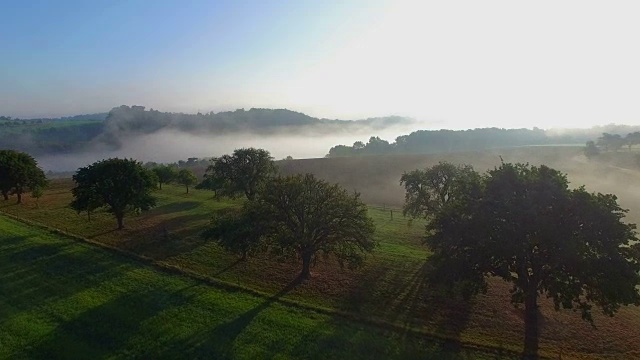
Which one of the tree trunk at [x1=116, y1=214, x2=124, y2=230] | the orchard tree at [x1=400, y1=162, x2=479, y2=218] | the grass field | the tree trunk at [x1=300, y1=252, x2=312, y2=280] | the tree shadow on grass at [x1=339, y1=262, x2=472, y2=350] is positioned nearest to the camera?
the grass field

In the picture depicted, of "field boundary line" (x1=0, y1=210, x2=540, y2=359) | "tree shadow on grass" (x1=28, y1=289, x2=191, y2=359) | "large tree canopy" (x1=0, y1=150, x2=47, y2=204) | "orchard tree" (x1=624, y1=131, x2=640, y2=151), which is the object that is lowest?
"tree shadow on grass" (x1=28, y1=289, x2=191, y2=359)

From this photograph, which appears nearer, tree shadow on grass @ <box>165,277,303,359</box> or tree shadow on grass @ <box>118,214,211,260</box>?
tree shadow on grass @ <box>165,277,303,359</box>

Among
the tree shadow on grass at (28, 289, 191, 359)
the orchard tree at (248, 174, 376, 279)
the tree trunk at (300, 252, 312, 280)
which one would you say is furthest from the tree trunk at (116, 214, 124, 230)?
the tree trunk at (300, 252, 312, 280)

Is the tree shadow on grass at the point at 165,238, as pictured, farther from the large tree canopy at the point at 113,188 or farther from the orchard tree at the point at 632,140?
the orchard tree at the point at 632,140

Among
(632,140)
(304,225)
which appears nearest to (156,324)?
(304,225)

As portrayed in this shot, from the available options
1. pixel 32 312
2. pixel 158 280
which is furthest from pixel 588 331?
pixel 32 312

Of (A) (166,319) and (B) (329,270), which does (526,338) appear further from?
(A) (166,319)

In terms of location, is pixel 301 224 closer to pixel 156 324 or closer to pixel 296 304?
pixel 296 304

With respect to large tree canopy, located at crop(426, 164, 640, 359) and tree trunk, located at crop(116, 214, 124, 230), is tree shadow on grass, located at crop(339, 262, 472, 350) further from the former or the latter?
tree trunk, located at crop(116, 214, 124, 230)
